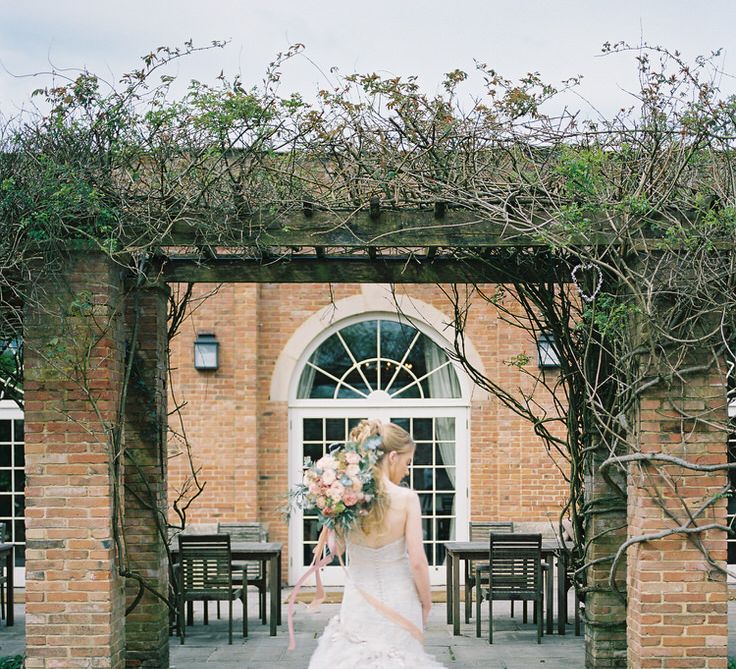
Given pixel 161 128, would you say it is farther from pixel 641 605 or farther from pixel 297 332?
pixel 297 332

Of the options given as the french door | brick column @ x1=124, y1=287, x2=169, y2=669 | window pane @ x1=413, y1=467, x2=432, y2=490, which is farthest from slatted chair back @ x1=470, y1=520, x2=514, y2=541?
brick column @ x1=124, y1=287, x2=169, y2=669

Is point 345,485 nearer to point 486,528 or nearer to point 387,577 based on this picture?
point 387,577

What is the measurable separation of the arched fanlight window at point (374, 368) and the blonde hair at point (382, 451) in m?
7.88

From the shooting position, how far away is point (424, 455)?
13.3m

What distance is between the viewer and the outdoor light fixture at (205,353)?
1297 centimetres

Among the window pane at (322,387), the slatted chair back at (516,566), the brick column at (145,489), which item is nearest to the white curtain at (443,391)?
the window pane at (322,387)

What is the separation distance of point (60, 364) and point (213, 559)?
3.26m

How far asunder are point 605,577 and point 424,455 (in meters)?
5.87

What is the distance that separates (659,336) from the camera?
21.6ft

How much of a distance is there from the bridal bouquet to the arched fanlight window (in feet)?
25.8

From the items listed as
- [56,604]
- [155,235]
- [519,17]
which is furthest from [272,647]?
[519,17]

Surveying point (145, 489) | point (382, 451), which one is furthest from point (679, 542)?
point (145, 489)

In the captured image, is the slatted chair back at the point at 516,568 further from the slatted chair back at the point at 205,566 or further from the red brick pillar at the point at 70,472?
the red brick pillar at the point at 70,472

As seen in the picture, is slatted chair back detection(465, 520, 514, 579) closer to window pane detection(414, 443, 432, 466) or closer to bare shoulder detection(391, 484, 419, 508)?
window pane detection(414, 443, 432, 466)
